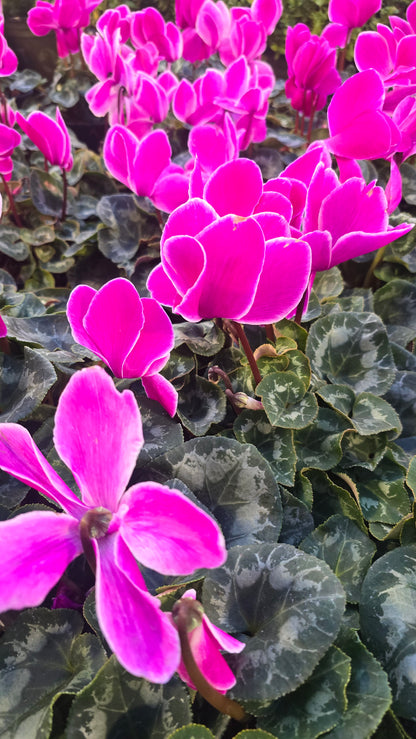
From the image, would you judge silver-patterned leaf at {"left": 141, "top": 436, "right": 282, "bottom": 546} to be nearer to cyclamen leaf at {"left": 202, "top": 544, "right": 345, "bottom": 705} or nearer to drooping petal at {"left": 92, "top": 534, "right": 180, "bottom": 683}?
cyclamen leaf at {"left": 202, "top": 544, "right": 345, "bottom": 705}

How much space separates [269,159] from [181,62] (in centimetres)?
81

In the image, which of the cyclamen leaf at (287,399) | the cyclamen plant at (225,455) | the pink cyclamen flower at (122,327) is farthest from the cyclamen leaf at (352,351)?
the pink cyclamen flower at (122,327)

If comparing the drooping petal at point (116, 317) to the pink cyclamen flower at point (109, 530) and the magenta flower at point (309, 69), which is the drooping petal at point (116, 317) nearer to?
the pink cyclamen flower at point (109, 530)

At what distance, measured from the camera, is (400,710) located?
23.2 inches

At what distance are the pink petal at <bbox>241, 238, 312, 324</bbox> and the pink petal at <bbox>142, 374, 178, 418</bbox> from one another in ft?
0.45

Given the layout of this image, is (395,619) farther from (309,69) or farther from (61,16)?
(61,16)

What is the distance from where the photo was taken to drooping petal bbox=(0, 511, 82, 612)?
0.37m

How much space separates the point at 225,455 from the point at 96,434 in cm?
34

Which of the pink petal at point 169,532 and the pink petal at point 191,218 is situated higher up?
the pink petal at point 191,218

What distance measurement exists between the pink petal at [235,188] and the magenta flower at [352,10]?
1.02 meters

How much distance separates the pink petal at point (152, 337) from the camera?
2.05ft

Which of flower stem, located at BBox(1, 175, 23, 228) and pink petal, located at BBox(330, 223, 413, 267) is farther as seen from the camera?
flower stem, located at BBox(1, 175, 23, 228)

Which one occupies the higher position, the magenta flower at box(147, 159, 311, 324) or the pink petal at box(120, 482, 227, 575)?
the magenta flower at box(147, 159, 311, 324)

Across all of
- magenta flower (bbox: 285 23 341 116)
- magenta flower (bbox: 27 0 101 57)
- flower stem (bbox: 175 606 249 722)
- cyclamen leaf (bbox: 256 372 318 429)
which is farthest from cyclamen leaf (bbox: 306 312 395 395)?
magenta flower (bbox: 27 0 101 57)
